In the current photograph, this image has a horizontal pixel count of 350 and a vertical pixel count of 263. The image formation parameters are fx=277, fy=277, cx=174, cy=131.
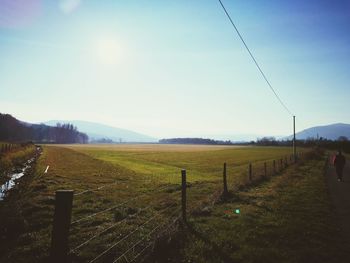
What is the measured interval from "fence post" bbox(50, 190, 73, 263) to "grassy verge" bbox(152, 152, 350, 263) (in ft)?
9.28

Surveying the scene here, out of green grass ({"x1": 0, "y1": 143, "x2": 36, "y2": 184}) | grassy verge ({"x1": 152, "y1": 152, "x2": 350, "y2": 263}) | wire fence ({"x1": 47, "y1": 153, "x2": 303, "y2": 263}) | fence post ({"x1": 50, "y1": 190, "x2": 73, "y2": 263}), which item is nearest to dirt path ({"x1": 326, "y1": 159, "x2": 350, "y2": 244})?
grassy verge ({"x1": 152, "y1": 152, "x2": 350, "y2": 263})

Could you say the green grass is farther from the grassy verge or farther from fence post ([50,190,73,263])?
fence post ([50,190,73,263])

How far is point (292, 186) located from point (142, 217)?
11.5 metres

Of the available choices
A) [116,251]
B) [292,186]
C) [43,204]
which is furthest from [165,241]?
[292,186]

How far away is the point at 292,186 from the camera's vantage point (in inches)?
723

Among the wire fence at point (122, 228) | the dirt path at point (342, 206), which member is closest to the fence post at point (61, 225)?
the wire fence at point (122, 228)

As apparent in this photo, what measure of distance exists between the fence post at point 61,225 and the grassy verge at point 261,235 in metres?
2.83

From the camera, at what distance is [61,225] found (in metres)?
4.61

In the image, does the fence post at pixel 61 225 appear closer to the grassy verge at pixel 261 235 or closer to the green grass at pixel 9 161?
the grassy verge at pixel 261 235

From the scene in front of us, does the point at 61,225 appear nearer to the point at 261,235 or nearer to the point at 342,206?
the point at 261,235

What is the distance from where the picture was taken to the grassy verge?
22.7 feet

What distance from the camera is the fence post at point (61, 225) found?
4.54 m

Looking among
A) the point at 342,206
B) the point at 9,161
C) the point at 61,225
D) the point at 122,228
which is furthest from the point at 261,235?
the point at 9,161

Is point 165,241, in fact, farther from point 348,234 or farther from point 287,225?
point 348,234
